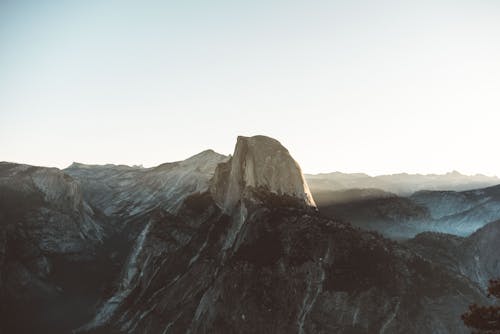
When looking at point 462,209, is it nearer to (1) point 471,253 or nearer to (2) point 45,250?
(1) point 471,253

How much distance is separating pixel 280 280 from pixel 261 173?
31.5 m

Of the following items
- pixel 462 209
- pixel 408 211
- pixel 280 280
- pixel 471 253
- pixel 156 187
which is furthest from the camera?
pixel 462 209

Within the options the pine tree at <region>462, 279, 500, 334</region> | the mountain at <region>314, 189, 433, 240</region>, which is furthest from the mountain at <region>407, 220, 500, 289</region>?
the pine tree at <region>462, 279, 500, 334</region>

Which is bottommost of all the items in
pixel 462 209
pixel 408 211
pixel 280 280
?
pixel 280 280

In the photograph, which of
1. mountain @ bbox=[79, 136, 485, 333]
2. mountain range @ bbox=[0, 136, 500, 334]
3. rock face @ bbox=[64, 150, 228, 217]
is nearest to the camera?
mountain @ bbox=[79, 136, 485, 333]

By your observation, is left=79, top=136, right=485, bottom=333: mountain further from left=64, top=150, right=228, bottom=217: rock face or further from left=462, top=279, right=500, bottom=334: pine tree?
left=64, top=150, right=228, bottom=217: rock face

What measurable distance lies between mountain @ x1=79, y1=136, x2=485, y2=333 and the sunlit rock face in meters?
0.24

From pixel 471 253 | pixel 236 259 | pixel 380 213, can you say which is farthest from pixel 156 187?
pixel 471 253

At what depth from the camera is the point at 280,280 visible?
58000 millimetres

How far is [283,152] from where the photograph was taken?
89.6 m

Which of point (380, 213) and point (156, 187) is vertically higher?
point (156, 187)

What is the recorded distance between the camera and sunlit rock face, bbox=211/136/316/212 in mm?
84375

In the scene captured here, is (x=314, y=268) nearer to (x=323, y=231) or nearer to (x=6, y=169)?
(x=323, y=231)

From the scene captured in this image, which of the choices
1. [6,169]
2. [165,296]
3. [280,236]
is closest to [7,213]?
[6,169]
